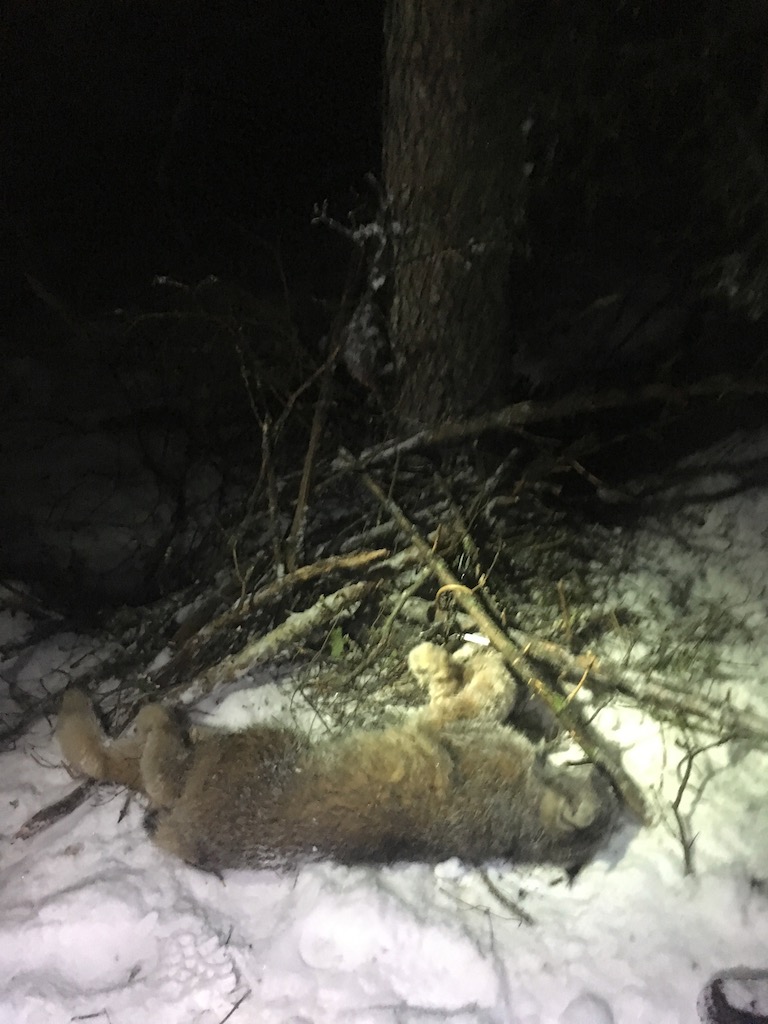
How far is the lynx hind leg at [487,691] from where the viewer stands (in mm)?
2779

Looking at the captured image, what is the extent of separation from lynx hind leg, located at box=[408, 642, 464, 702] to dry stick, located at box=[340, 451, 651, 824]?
0.21m

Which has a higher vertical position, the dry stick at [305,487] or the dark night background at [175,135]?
the dark night background at [175,135]

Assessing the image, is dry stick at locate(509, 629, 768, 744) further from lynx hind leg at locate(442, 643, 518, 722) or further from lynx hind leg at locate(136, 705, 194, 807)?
lynx hind leg at locate(136, 705, 194, 807)

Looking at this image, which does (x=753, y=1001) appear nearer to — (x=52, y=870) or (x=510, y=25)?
(x=52, y=870)

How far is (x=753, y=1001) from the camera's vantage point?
84.7 inches

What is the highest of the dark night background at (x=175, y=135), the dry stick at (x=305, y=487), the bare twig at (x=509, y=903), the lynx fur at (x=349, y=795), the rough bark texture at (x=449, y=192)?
the dark night background at (x=175, y=135)

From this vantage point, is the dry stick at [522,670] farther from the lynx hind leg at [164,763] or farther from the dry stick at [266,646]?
the lynx hind leg at [164,763]

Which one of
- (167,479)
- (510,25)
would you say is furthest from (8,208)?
(510,25)

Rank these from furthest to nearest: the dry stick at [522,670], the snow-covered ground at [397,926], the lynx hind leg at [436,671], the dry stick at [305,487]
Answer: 1. the dry stick at [305,487]
2. the lynx hind leg at [436,671]
3. the dry stick at [522,670]
4. the snow-covered ground at [397,926]

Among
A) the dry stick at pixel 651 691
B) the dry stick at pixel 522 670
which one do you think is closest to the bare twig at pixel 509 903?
the dry stick at pixel 522 670

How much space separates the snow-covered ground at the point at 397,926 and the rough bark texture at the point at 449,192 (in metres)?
1.87

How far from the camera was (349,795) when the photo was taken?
244 cm

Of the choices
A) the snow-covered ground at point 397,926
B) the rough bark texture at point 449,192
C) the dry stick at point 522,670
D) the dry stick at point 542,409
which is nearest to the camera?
the snow-covered ground at point 397,926

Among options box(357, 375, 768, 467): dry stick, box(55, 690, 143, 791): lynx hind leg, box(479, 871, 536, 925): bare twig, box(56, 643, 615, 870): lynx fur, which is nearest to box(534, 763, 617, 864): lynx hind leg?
box(56, 643, 615, 870): lynx fur
